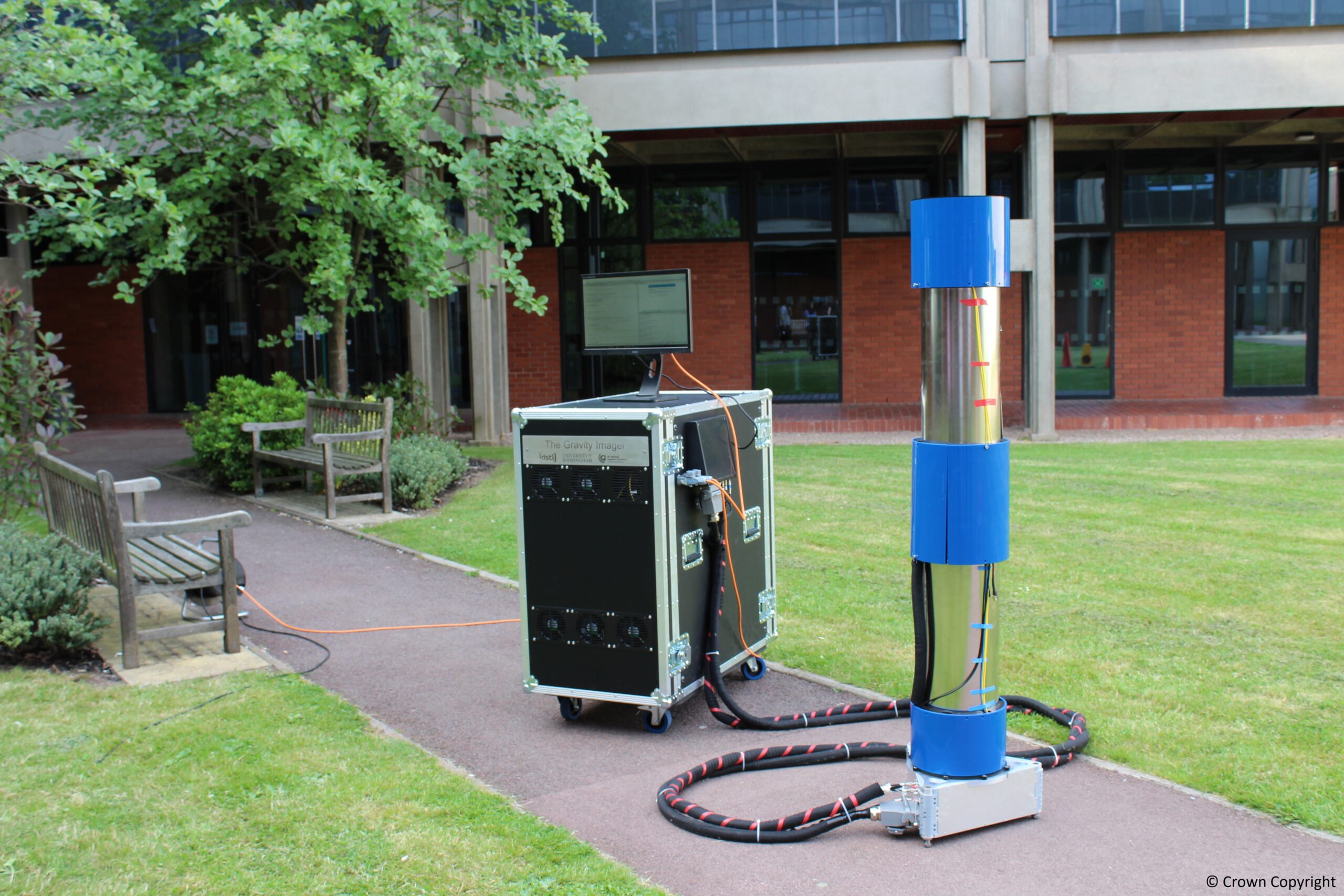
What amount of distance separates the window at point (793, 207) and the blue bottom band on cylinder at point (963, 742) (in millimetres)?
15202

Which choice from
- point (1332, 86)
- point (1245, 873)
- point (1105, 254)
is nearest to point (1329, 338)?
point (1105, 254)

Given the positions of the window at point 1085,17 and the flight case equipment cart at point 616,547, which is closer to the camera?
the flight case equipment cart at point 616,547

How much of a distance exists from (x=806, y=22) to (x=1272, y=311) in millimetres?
8943

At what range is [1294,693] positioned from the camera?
16.4ft

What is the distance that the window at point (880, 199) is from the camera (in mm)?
18250

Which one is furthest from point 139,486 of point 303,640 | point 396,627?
point 396,627

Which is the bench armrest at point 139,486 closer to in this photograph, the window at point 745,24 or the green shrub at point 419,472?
the green shrub at point 419,472

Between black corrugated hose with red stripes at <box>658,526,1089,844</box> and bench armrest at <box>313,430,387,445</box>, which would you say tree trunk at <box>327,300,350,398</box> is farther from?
black corrugated hose with red stripes at <box>658,526,1089,844</box>

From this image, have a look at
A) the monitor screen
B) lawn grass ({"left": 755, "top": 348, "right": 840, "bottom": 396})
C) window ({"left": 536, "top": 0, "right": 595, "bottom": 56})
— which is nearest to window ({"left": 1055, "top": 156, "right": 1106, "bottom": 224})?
lawn grass ({"left": 755, "top": 348, "right": 840, "bottom": 396})

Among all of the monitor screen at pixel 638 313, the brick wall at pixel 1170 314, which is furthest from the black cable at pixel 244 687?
the brick wall at pixel 1170 314

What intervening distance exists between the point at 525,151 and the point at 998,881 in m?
9.29

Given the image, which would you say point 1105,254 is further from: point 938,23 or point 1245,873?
point 1245,873

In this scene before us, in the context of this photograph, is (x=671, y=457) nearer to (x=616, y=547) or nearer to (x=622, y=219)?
(x=616, y=547)

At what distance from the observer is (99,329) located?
67.8ft
